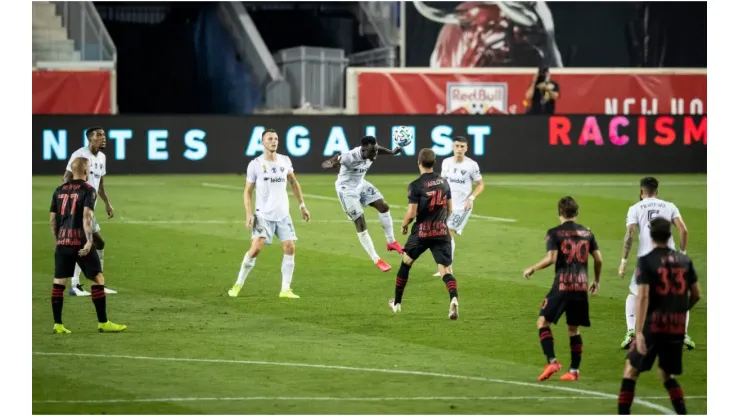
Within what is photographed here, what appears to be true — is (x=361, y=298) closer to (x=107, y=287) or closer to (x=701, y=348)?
(x=107, y=287)

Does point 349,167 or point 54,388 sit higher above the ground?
point 349,167

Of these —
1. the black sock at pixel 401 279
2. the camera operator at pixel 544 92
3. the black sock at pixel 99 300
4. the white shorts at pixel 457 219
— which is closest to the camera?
the black sock at pixel 99 300

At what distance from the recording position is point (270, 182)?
689 inches

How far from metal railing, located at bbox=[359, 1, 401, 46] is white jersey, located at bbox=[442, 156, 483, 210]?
87.7ft

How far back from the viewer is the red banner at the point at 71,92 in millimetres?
41906

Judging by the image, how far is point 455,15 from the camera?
148ft

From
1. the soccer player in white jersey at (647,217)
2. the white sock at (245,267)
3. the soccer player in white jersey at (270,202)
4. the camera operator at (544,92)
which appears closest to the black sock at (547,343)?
the soccer player in white jersey at (647,217)

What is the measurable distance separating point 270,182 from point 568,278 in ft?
19.6

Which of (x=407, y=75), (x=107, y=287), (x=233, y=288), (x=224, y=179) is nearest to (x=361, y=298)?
(x=233, y=288)

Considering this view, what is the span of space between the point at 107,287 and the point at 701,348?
8.36 metres

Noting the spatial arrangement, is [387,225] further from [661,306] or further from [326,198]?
[326,198]

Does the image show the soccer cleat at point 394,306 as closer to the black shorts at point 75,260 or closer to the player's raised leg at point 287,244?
the player's raised leg at point 287,244

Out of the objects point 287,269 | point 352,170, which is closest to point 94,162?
point 287,269

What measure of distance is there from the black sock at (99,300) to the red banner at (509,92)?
2846 cm
